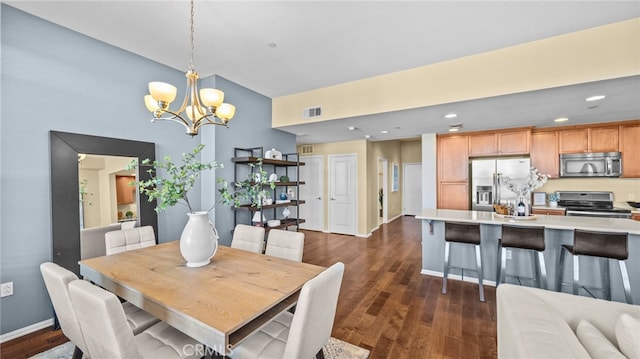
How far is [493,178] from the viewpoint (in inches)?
169

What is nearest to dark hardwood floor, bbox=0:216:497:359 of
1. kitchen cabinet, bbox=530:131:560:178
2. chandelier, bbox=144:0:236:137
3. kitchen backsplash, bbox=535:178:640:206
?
chandelier, bbox=144:0:236:137

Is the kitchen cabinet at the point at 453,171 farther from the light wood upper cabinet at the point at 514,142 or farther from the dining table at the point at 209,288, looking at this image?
the dining table at the point at 209,288

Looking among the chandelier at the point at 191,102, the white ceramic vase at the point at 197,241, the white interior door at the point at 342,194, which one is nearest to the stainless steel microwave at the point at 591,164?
the white interior door at the point at 342,194

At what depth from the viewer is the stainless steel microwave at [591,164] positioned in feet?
12.8

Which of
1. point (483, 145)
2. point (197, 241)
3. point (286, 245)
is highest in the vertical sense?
point (483, 145)

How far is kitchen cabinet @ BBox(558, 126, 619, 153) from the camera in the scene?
3.95 metres

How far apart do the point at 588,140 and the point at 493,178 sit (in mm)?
1589

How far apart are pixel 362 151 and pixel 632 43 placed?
4062 millimetres

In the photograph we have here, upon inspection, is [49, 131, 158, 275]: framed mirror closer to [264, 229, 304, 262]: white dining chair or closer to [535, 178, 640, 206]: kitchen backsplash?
[264, 229, 304, 262]: white dining chair

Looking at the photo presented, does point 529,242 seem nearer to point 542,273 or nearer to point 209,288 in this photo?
point 542,273

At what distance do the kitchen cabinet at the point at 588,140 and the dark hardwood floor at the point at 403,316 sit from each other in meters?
3.12

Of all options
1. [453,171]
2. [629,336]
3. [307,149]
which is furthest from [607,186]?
[307,149]

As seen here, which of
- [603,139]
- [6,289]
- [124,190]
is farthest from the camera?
[603,139]

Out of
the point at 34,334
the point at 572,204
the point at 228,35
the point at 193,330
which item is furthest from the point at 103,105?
the point at 572,204
